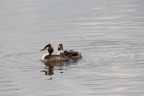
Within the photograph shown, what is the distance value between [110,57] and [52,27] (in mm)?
9531

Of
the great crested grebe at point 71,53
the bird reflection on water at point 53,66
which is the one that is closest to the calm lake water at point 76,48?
the bird reflection on water at point 53,66

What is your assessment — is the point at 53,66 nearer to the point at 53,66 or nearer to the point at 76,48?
the point at 53,66

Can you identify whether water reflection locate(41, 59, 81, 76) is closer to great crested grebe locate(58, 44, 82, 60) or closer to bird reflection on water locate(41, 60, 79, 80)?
bird reflection on water locate(41, 60, 79, 80)

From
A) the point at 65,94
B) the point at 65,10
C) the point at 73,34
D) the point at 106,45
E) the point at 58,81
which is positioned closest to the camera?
the point at 65,94

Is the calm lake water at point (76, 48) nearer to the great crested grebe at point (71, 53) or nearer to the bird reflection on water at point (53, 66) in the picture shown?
the bird reflection on water at point (53, 66)

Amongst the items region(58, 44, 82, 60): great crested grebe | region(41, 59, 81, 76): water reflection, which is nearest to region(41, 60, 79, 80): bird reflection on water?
region(41, 59, 81, 76): water reflection

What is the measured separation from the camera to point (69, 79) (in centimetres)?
2119

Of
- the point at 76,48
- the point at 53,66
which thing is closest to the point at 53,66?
the point at 53,66

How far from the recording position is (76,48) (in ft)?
87.1

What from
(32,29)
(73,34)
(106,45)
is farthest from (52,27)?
(106,45)

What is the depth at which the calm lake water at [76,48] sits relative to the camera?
66.3 feet

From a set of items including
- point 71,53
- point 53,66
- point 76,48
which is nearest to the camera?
point 53,66

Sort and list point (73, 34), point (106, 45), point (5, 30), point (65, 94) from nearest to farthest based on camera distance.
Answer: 1. point (65, 94)
2. point (106, 45)
3. point (73, 34)
4. point (5, 30)

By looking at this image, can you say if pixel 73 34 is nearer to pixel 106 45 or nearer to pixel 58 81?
pixel 106 45
